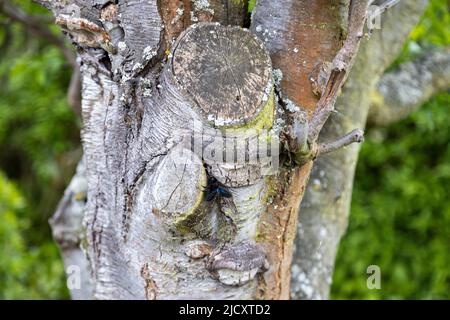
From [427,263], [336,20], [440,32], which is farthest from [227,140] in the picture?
[427,263]

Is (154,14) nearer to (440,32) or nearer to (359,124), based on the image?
(359,124)

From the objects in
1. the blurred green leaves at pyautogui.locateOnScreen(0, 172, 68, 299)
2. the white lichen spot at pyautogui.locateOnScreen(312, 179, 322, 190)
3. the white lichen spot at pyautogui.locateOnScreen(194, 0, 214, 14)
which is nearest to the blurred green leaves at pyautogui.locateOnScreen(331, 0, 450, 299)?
the white lichen spot at pyautogui.locateOnScreen(312, 179, 322, 190)

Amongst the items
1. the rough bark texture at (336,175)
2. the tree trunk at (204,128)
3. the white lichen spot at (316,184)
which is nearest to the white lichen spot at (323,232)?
the rough bark texture at (336,175)

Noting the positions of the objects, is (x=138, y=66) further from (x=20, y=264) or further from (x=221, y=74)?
(x=20, y=264)

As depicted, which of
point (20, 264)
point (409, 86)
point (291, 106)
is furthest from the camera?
point (20, 264)

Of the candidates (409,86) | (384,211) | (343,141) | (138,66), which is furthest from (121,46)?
(384,211)

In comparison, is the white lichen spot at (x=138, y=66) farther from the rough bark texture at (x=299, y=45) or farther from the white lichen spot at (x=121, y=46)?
the rough bark texture at (x=299, y=45)
